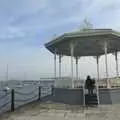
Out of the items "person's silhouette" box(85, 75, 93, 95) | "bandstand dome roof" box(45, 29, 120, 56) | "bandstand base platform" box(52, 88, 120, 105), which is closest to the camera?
"bandstand base platform" box(52, 88, 120, 105)

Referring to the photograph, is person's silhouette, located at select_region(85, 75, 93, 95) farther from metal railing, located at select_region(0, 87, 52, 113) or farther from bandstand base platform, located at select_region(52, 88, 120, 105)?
metal railing, located at select_region(0, 87, 52, 113)

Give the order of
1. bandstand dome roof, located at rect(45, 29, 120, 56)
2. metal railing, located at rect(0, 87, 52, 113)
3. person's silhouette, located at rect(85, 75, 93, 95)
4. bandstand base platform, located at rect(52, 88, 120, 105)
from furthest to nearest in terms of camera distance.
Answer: person's silhouette, located at rect(85, 75, 93, 95) → bandstand dome roof, located at rect(45, 29, 120, 56) → bandstand base platform, located at rect(52, 88, 120, 105) → metal railing, located at rect(0, 87, 52, 113)

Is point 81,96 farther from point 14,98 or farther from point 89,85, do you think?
point 14,98

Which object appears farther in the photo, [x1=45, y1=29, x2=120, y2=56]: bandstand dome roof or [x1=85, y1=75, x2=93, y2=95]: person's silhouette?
[x1=85, y1=75, x2=93, y2=95]: person's silhouette

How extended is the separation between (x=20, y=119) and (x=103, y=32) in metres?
7.80

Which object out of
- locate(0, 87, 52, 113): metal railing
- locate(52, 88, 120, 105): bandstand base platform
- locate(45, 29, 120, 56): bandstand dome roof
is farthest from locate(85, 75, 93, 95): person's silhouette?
locate(0, 87, 52, 113): metal railing

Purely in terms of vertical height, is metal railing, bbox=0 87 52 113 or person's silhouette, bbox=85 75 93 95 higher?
person's silhouette, bbox=85 75 93 95

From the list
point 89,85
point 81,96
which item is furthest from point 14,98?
point 89,85

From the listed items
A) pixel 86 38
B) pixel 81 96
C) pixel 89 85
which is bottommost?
pixel 81 96

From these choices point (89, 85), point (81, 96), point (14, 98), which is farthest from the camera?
point (14, 98)

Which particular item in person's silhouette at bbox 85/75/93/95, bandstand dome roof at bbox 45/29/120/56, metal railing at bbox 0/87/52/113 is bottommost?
metal railing at bbox 0/87/52/113

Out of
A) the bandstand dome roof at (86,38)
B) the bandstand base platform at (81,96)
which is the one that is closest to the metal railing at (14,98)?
the bandstand base platform at (81,96)

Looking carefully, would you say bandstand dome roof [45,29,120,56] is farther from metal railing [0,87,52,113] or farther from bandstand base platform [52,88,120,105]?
metal railing [0,87,52,113]

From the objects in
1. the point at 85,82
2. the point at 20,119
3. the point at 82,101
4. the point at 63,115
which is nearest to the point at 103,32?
the point at 85,82
